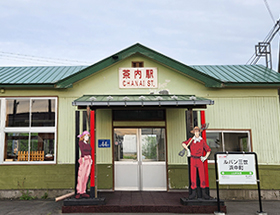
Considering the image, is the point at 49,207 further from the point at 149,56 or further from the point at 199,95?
the point at 199,95

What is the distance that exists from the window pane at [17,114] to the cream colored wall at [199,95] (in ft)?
1.29

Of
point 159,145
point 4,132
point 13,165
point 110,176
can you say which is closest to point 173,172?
point 159,145

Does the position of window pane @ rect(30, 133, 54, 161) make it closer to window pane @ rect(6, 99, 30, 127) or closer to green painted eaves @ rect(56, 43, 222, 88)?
window pane @ rect(6, 99, 30, 127)

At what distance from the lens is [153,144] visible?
9.19 metres

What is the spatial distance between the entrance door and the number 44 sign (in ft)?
8.53

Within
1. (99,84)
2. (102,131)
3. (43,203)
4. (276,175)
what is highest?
(99,84)

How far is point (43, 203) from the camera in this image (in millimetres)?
7957

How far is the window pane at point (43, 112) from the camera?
8.97m

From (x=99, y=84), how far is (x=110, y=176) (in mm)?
3253

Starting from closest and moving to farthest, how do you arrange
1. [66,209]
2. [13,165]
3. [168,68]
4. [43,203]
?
[66,209]
[43,203]
[13,165]
[168,68]

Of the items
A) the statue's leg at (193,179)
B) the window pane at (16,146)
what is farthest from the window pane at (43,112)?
the statue's leg at (193,179)

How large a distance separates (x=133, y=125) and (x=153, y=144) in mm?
996

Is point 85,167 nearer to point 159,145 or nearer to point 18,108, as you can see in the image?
point 159,145

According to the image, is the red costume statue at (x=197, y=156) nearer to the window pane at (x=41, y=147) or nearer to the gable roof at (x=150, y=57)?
the gable roof at (x=150, y=57)
